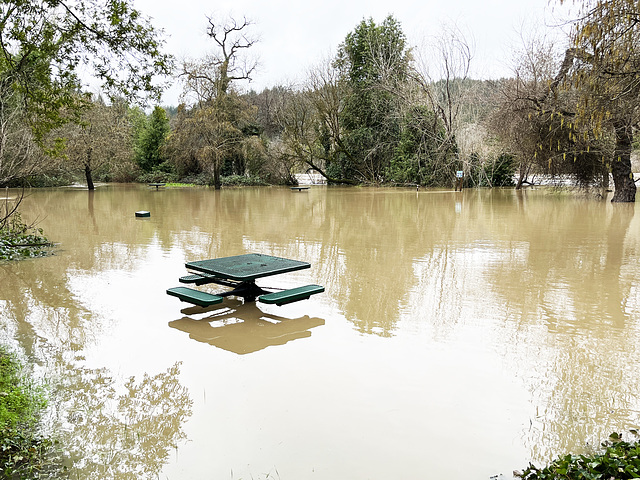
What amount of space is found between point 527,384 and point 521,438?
92 centimetres

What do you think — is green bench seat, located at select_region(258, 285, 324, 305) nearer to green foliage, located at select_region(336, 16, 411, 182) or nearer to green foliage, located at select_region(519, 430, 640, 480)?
green foliage, located at select_region(519, 430, 640, 480)

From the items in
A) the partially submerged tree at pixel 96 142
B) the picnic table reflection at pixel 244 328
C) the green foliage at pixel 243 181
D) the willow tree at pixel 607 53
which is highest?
the partially submerged tree at pixel 96 142

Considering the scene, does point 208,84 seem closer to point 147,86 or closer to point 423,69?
point 423,69

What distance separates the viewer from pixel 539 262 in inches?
391

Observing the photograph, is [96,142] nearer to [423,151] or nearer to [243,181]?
[243,181]

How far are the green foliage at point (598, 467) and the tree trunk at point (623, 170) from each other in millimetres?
21652

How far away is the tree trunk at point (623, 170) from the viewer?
2191cm

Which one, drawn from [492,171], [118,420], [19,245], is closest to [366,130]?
[492,171]

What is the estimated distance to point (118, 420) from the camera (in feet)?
12.7

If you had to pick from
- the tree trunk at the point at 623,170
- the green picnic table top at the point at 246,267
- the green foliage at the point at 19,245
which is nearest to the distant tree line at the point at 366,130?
the tree trunk at the point at 623,170

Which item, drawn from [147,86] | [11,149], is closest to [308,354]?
[147,86]

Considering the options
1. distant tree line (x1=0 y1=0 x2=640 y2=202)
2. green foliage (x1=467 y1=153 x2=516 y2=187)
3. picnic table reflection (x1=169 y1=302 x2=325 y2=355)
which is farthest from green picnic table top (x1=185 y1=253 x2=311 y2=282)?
green foliage (x1=467 y1=153 x2=516 y2=187)

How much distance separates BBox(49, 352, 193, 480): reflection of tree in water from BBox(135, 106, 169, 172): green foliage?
44.7m

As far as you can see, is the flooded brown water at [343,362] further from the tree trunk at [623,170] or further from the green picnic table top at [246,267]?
the tree trunk at [623,170]
